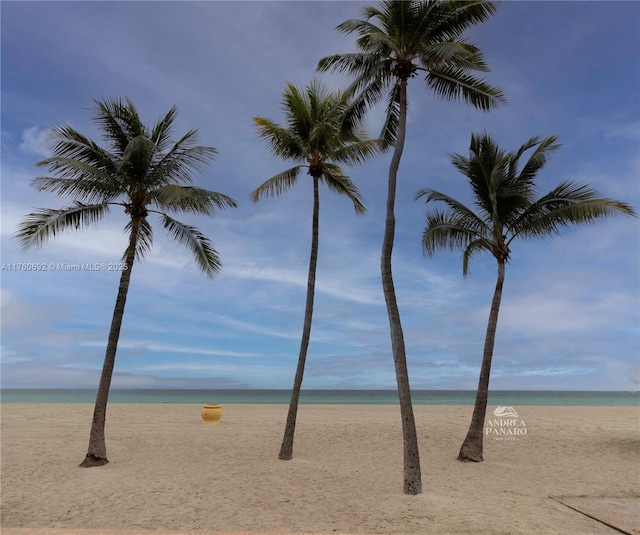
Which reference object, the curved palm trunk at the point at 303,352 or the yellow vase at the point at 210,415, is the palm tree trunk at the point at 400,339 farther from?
the yellow vase at the point at 210,415

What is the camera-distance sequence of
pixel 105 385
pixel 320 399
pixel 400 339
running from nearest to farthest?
pixel 400 339 → pixel 105 385 → pixel 320 399

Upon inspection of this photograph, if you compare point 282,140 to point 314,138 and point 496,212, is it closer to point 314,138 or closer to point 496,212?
point 314,138

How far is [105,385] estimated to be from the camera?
11.1 meters

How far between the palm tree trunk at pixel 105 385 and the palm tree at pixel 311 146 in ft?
Answer: 13.8

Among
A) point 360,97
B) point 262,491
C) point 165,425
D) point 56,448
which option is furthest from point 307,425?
point 360,97

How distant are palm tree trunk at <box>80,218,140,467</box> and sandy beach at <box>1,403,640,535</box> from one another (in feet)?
1.37

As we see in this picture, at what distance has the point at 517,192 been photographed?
12.5 metres

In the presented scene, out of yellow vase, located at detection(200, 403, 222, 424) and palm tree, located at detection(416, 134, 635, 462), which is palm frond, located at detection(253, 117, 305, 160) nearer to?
palm tree, located at detection(416, 134, 635, 462)

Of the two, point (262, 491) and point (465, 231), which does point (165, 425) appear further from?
point (465, 231)

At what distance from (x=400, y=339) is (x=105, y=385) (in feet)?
23.6

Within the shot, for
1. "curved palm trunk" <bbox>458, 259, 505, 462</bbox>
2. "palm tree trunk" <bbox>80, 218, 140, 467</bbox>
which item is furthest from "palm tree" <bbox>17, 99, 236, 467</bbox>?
"curved palm trunk" <bbox>458, 259, 505, 462</bbox>

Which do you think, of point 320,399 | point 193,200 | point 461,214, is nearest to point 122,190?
point 193,200

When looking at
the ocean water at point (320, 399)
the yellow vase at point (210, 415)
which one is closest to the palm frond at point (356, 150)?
the yellow vase at point (210, 415)

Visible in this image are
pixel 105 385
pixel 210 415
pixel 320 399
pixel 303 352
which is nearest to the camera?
pixel 105 385
